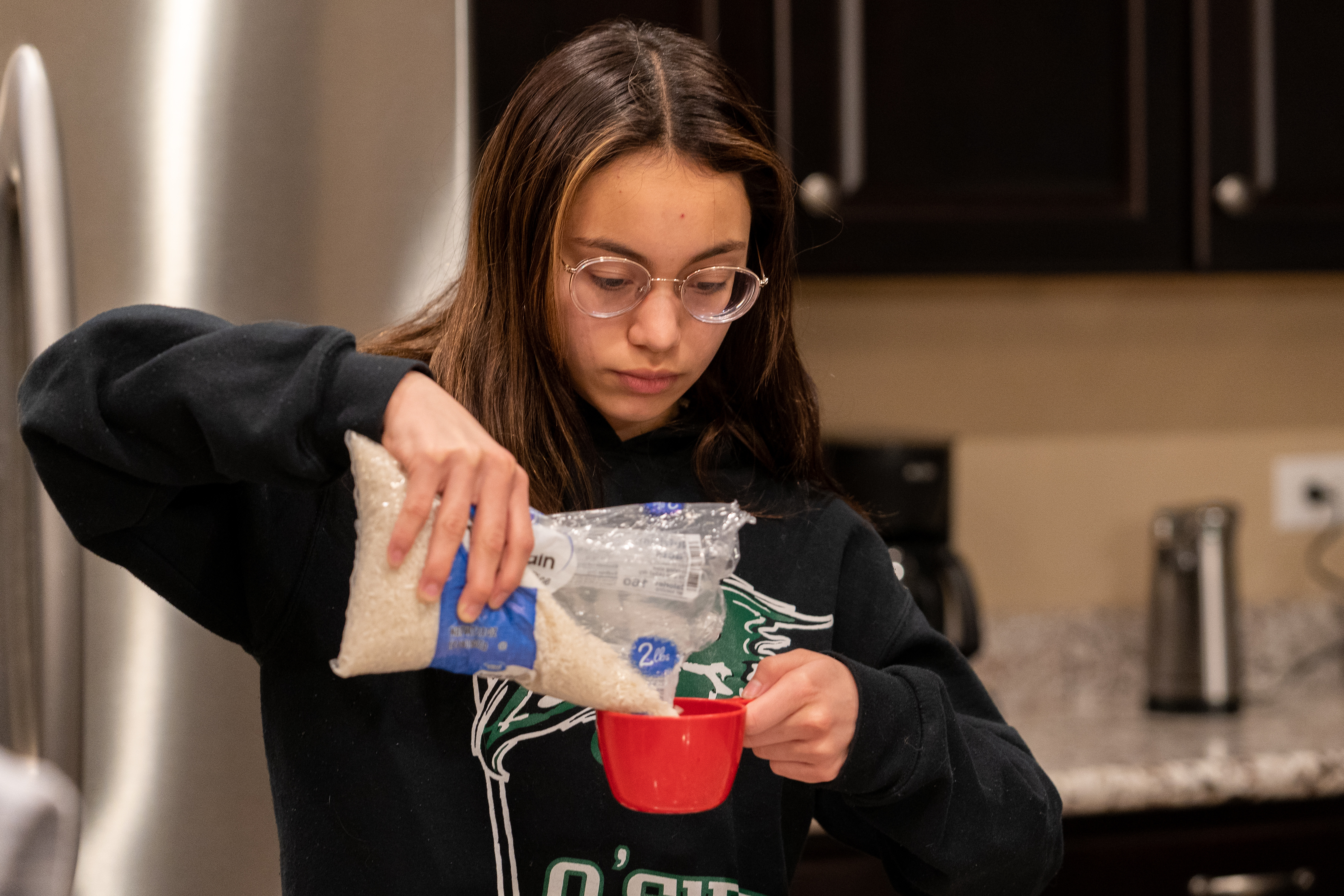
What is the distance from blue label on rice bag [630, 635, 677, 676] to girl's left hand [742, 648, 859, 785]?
2.2 inches

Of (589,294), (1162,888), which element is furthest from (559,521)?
(1162,888)

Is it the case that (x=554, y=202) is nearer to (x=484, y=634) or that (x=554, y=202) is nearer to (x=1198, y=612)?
(x=484, y=634)

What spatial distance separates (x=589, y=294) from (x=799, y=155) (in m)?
0.95

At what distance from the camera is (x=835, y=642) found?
1.03 metres

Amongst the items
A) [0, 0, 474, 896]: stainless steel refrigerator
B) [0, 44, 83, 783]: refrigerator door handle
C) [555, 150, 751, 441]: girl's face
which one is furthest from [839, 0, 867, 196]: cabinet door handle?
[0, 44, 83, 783]: refrigerator door handle

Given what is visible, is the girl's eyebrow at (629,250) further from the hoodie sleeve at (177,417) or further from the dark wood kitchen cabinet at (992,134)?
the dark wood kitchen cabinet at (992,134)

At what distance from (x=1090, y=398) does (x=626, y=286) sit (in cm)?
158

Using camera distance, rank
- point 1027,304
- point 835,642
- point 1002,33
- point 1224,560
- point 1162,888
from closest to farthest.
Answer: point 835,642 < point 1162,888 < point 1002,33 < point 1224,560 < point 1027,304

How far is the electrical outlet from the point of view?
2338 millimetres

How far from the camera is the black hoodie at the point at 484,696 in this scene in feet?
2.46

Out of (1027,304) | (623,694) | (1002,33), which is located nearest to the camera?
(623,694)

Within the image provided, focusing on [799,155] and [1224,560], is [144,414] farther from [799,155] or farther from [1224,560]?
[1224,560]

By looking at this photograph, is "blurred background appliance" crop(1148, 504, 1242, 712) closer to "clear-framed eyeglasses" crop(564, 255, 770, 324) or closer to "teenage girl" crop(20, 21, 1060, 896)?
"teenage girl" crop(20, 21, 1060, 896)

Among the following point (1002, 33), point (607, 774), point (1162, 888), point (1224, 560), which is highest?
point (1002, 33)
